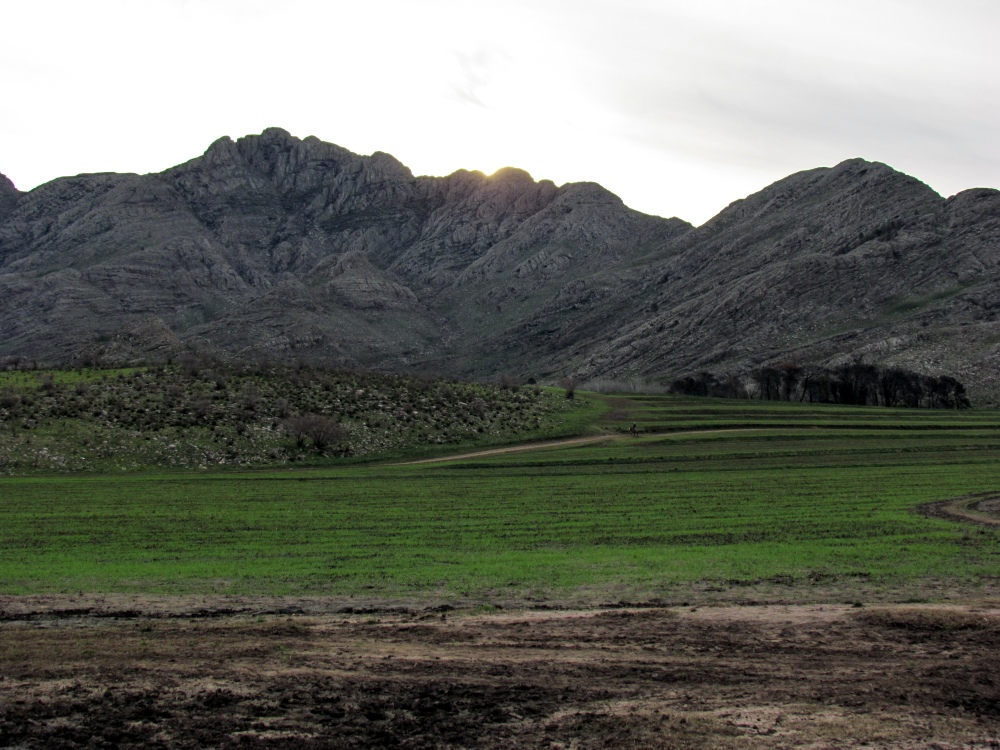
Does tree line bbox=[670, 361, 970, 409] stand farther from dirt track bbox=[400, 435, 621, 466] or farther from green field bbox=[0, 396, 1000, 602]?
green field bbox=[0, 396, 1000, 602]

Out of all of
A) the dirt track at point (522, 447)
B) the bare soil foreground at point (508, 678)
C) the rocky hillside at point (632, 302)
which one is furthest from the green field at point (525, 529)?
the rocky hillside at point (632, 302)

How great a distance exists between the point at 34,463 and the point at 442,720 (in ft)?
137

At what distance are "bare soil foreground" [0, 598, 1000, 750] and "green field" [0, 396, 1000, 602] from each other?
2548mm

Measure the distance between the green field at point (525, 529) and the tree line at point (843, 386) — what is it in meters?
42.6

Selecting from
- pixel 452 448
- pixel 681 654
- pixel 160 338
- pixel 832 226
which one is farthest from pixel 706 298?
pixel 681 654

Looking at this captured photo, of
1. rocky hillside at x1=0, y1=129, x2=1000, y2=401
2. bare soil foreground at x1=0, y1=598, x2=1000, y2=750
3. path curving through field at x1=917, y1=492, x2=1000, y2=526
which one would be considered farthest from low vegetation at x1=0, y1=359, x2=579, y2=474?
bare soil foreground at x1=0, y1=598, x2=1000, y2=750

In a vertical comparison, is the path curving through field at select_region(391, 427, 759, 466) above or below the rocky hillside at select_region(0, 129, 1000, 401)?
below

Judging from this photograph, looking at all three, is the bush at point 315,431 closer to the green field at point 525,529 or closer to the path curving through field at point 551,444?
the green field at point 525,529

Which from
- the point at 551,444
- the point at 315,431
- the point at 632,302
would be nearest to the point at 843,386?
the point at 551,444

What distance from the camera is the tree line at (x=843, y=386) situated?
92625 mm

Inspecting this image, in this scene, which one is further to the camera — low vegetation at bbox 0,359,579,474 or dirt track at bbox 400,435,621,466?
dirt track at bbox 400,435,621,466

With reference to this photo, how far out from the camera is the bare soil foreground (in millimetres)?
11547

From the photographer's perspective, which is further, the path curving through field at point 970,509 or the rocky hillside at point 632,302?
the rocky hillside at point 632,302

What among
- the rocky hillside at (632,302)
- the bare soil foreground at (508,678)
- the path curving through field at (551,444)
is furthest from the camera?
the rocky hillside at (632,302)
